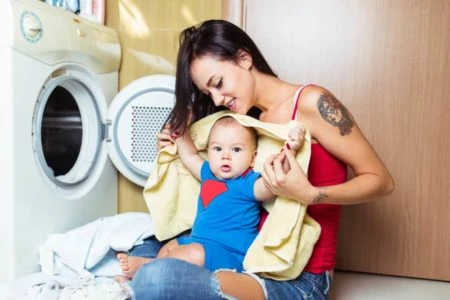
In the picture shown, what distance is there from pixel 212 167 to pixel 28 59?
61 cm

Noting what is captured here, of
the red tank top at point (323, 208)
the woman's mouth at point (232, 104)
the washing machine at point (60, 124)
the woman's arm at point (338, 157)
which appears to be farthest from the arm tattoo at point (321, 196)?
the washing machine at point (60, 124)

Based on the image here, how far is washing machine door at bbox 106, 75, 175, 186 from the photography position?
1865mm

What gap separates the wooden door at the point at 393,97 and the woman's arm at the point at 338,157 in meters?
0.71

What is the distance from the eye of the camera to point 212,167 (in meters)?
1.39

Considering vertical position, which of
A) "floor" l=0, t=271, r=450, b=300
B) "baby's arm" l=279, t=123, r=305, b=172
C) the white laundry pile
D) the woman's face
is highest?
the woman's face

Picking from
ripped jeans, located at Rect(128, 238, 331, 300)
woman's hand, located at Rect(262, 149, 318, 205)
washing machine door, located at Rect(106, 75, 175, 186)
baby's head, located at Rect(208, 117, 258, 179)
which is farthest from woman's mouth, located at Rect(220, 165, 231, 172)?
washing machine door, located at Rect(106, 75, 175, 186)

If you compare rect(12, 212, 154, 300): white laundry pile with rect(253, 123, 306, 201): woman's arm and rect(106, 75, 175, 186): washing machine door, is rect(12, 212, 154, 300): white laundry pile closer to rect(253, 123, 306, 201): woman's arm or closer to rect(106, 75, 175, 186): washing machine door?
rect(106, 75, 175, 186): washing machine door

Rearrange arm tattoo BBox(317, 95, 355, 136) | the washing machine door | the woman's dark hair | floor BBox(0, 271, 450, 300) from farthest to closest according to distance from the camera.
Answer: the washing machine door, floor BBox(0, 271, 450, 300), the woman's dark hair, arm tattoo BBox(317, 95, 355, 136)

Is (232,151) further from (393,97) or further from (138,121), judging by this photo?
(393,97)

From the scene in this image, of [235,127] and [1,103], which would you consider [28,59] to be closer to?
Answer: [1,103]

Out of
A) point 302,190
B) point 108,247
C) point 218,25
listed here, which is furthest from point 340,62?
point 108,247

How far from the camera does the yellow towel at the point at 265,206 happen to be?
120 cm

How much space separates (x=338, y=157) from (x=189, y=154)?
463 millimetres

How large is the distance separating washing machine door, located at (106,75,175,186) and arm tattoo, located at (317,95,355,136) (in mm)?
766
